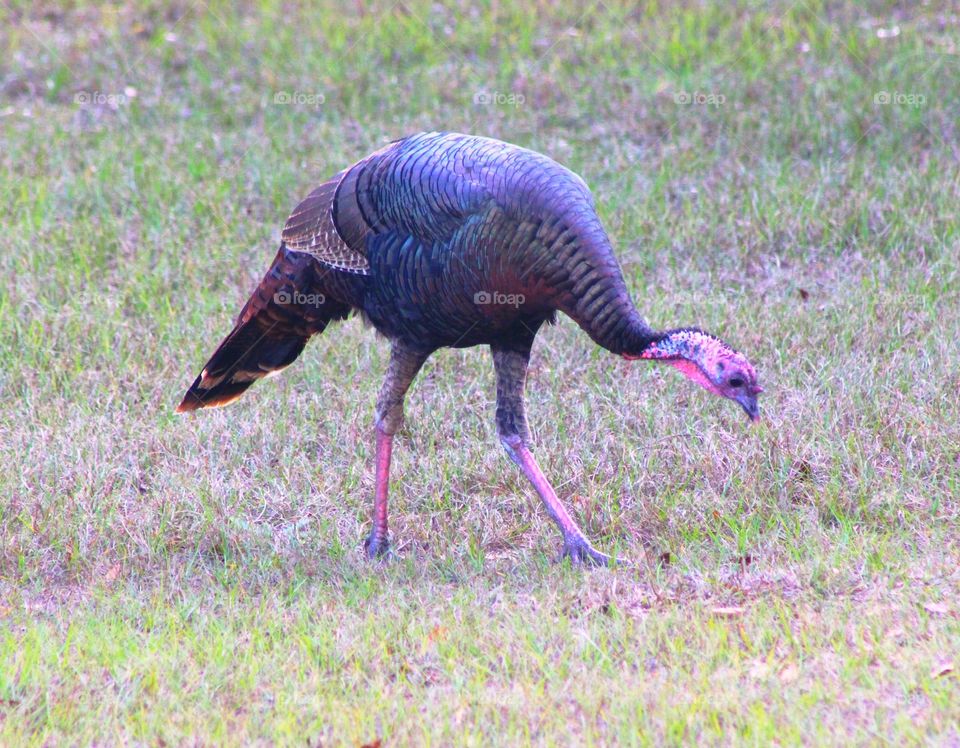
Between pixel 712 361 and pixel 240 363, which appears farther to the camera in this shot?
pixel 240 363

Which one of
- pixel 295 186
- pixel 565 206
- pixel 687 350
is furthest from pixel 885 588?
pixel 295 186

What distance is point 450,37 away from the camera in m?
10.4

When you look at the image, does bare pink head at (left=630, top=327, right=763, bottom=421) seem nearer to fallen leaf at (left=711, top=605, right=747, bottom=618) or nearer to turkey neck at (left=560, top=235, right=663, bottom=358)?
turkey neck at (left=560, top=235, right=663, bottom=358)

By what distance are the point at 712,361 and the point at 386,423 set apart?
4.91ft

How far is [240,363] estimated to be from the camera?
19.2 feet

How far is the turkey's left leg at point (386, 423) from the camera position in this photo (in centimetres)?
539

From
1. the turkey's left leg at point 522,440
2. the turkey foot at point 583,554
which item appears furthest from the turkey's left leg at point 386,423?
the turkey foot at point 583,554

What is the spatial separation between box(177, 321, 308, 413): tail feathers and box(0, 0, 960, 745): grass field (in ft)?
1.02

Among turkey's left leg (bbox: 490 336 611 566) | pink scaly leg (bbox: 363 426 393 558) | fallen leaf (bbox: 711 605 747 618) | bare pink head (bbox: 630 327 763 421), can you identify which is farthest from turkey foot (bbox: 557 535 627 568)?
bare pink head (bbox: 630 327 763 421)

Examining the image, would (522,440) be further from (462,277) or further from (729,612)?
(729,612)

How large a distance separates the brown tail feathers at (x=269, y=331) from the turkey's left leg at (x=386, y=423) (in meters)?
0.40

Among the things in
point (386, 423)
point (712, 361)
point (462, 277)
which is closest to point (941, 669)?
point (712, 361)

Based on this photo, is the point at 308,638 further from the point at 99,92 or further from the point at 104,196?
the point at 99,92

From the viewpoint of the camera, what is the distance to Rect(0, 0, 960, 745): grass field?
421cm
